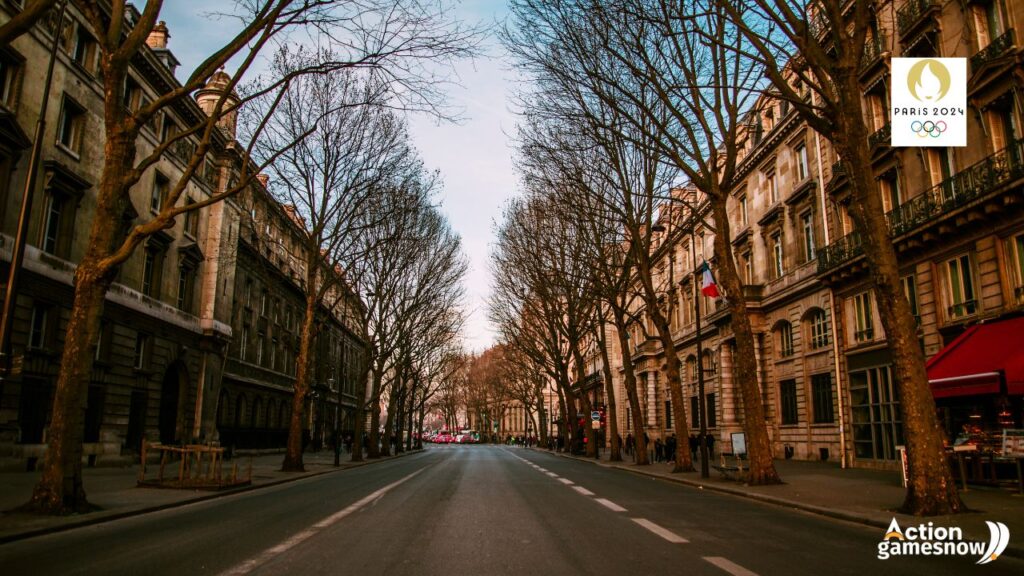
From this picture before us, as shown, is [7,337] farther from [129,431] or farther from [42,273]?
[129,431]

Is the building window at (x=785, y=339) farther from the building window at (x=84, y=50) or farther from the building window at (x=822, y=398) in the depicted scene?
the building window at (x=84, y=50)

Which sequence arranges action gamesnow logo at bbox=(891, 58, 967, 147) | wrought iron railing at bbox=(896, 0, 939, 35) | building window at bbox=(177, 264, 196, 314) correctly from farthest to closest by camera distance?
1. building window at bbox=(177, 264, 196, 314)
2. wrought iron railing at bbox=(896, 0, 939, 35)
3. action gamesnow logo at bbox=(891, 58, 967, 147)

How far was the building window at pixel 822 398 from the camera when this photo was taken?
27.4 m

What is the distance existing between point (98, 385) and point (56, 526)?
1882 cm

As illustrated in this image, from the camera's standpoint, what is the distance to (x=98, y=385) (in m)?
25.5

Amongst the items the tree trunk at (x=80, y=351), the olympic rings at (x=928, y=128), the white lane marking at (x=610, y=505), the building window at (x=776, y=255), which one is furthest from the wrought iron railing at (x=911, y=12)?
the tree trunk at (x=80, y=351)

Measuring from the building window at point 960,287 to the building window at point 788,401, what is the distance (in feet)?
38.2

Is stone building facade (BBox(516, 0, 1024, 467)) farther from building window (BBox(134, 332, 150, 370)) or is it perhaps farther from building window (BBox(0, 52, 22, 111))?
building window (BBox(0, 52, 22, 111))

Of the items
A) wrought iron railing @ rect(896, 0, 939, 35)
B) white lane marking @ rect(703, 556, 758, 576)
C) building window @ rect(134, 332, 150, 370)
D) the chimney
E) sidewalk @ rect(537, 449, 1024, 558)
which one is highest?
the chimney

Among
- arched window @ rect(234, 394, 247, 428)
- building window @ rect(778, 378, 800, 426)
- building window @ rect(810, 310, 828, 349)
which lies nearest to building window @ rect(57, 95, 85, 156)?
arched window @ rect(234, 394, 247, 428)

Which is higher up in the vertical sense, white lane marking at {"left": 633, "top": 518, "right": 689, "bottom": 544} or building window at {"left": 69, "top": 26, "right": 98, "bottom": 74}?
building window at {"left": 69, "top": 26, "right": 98, "bottom": 74}

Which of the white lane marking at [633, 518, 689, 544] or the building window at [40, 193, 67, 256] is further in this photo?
the building window at [40, 193, 67, 256]

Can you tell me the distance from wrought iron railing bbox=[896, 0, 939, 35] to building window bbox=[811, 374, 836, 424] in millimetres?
13457

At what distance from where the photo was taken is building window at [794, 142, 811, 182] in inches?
1178
